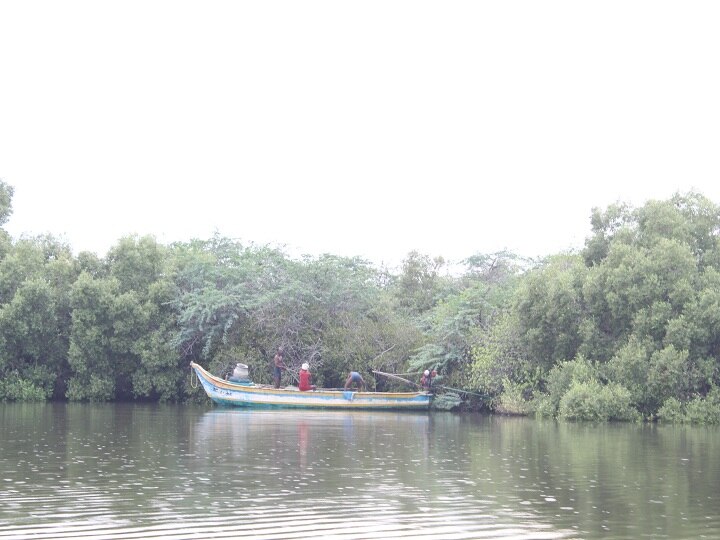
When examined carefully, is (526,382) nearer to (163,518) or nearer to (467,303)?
(467,303)

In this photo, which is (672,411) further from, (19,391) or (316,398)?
(19,391)

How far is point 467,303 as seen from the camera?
45.9 meters

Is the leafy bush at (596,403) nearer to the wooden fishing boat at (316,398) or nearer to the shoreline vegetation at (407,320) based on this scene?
A: the shoreline vegetation at (407,320)

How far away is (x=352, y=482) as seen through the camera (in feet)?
64.1

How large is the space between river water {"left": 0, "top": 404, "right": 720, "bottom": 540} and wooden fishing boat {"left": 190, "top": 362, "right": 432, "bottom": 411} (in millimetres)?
10605

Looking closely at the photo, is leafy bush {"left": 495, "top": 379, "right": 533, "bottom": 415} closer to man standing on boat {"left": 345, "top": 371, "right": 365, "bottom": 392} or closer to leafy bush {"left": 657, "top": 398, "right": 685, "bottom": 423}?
leafy bush {"left": 657, "top": 398, "right": 685, "bottom": 423}

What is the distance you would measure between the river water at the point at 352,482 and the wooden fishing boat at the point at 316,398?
10605 mm

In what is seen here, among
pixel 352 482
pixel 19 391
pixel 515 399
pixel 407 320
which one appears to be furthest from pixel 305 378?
pixel 352 482

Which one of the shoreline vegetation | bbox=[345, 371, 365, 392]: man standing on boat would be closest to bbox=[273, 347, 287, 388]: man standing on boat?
the shoreline vegetation

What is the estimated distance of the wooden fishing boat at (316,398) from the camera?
4462 cm

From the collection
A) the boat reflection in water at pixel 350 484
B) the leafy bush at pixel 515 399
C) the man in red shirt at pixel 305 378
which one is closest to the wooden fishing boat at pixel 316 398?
the man in red shirt at pixel 305 378

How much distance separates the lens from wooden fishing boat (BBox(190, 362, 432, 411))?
4462 cm

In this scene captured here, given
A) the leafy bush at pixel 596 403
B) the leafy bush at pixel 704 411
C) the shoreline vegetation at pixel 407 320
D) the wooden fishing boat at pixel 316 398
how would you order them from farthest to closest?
the wooden fishing boat at pixel 316 398, the shoreline vegetation at pixel 407 320, the leafy bush at pixel 596 403, the leafy bush at pixel 704 411

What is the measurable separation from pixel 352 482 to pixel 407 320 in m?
31.7
